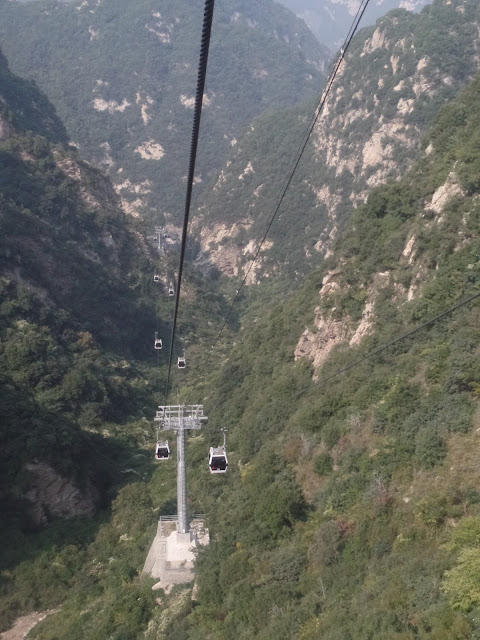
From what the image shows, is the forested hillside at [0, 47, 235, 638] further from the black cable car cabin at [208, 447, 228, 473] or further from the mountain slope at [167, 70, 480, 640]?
the black cable car cabin at [208, 447, 228, 473]

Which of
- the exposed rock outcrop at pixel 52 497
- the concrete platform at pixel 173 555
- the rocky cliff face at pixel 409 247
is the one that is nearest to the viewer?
the concrete platform at pixel 173 555

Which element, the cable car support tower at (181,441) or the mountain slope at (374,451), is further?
the cable car support tower at (181,441)

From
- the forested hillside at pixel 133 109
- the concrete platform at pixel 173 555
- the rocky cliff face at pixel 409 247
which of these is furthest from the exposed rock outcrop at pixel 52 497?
the forested hillside at pixel 133 109

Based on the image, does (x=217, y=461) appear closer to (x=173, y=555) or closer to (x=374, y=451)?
(x=173, y=555)

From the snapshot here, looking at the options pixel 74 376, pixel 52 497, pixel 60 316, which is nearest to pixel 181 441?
pixel 52 497

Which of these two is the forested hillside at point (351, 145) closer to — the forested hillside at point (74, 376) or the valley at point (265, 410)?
the valley at point (265, 410)

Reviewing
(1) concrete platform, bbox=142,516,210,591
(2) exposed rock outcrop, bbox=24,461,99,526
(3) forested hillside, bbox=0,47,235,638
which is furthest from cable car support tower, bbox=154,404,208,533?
(2) exposed rock outcrop, bbox=24,461,99,526

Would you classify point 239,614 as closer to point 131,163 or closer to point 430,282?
point 430,282
